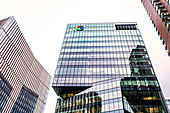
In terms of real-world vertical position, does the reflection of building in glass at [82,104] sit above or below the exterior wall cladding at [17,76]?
below

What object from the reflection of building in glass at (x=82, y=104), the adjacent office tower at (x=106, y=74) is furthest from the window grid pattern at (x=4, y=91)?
the reflection of building in glass at (x=82, y=104)

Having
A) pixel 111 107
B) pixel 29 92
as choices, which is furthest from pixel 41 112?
pixel 111 107

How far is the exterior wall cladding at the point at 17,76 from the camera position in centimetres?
11144

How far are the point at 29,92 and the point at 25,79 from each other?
473 inches


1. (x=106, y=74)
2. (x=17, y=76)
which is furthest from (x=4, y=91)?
(x=106, y=74)

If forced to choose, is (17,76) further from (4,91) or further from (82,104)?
(82,104)

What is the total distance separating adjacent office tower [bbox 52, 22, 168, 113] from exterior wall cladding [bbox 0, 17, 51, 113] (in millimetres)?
55556

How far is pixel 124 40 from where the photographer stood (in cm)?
8138

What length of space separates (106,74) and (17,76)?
88448 millimetres

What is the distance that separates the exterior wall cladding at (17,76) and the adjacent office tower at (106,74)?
5556cm

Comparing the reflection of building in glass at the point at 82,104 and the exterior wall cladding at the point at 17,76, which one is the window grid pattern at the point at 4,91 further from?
the reflection of building in glass at the point at 82,104

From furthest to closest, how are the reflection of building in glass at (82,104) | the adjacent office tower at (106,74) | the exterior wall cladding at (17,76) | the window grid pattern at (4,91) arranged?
1. the exterior wall cladding at (17,76)
2. the window grid pattern at (4,91)
3. the reflection of building in glass at (82,104)
4. the adjacent office tower at (106,74)

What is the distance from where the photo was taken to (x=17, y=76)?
128500 millimetres

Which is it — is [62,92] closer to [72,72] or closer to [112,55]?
[72,72]
